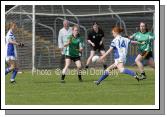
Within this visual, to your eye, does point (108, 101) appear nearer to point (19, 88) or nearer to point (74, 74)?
point (19, 88)

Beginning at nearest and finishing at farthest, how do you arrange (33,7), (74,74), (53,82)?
(53,82), (74,74), (33,7)

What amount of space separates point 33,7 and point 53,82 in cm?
728

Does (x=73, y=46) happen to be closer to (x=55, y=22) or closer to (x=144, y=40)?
(x=144, y=40)

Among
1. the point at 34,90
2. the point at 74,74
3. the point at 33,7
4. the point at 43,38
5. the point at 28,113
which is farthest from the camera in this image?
the point at 43,38

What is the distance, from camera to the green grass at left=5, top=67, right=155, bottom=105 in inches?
613

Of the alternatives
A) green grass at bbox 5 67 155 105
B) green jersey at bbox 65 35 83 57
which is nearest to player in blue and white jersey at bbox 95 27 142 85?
green grass at bbox 5 67 155 105

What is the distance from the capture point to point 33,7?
27422mm

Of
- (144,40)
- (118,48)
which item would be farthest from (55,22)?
(118,48)

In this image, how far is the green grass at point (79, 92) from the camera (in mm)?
15570

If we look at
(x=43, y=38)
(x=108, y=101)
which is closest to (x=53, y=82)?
(x=108, y=101)

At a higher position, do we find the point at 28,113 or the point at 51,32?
the point at 51,32

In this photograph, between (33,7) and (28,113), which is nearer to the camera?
(28,113)

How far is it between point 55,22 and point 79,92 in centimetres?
1267

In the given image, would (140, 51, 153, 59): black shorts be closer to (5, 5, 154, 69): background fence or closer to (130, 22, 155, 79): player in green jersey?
(130, 22, 155, 79): player in green jersey
